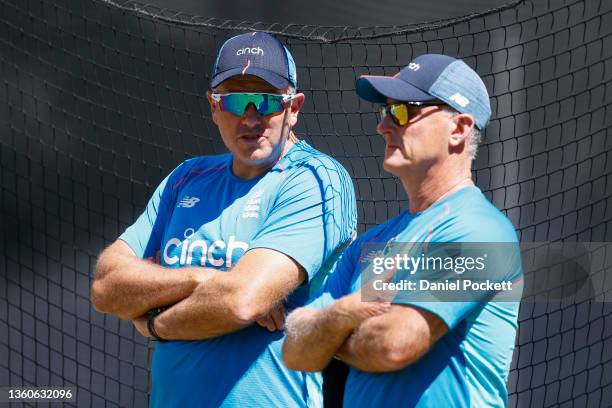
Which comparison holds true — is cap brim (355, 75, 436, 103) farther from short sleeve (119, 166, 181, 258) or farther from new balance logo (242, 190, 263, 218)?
short sleeve (119, 166, 181, 258)

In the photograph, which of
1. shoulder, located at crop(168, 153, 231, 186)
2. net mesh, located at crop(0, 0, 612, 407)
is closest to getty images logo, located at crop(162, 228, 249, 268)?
shoulder, located at crop(168, 153, 231, 186)

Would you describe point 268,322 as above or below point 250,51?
below

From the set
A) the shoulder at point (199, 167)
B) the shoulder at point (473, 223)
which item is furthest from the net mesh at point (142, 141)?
the shoulder at point (473, 223)

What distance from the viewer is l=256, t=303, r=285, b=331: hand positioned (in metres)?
2.61

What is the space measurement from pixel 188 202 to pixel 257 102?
14.0 inches

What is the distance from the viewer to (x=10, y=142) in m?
5.16

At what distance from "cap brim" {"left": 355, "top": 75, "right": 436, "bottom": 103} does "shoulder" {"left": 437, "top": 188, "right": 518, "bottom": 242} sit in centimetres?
27

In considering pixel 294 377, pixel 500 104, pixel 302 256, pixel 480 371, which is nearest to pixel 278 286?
pixel 302 256

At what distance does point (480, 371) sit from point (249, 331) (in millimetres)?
732

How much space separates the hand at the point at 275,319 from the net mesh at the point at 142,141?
69.4 inches

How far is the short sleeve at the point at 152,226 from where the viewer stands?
2.94 m

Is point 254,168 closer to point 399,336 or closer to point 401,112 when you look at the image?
point 401,112

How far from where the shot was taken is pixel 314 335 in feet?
7.44

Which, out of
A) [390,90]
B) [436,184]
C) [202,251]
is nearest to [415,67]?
[390,90]
